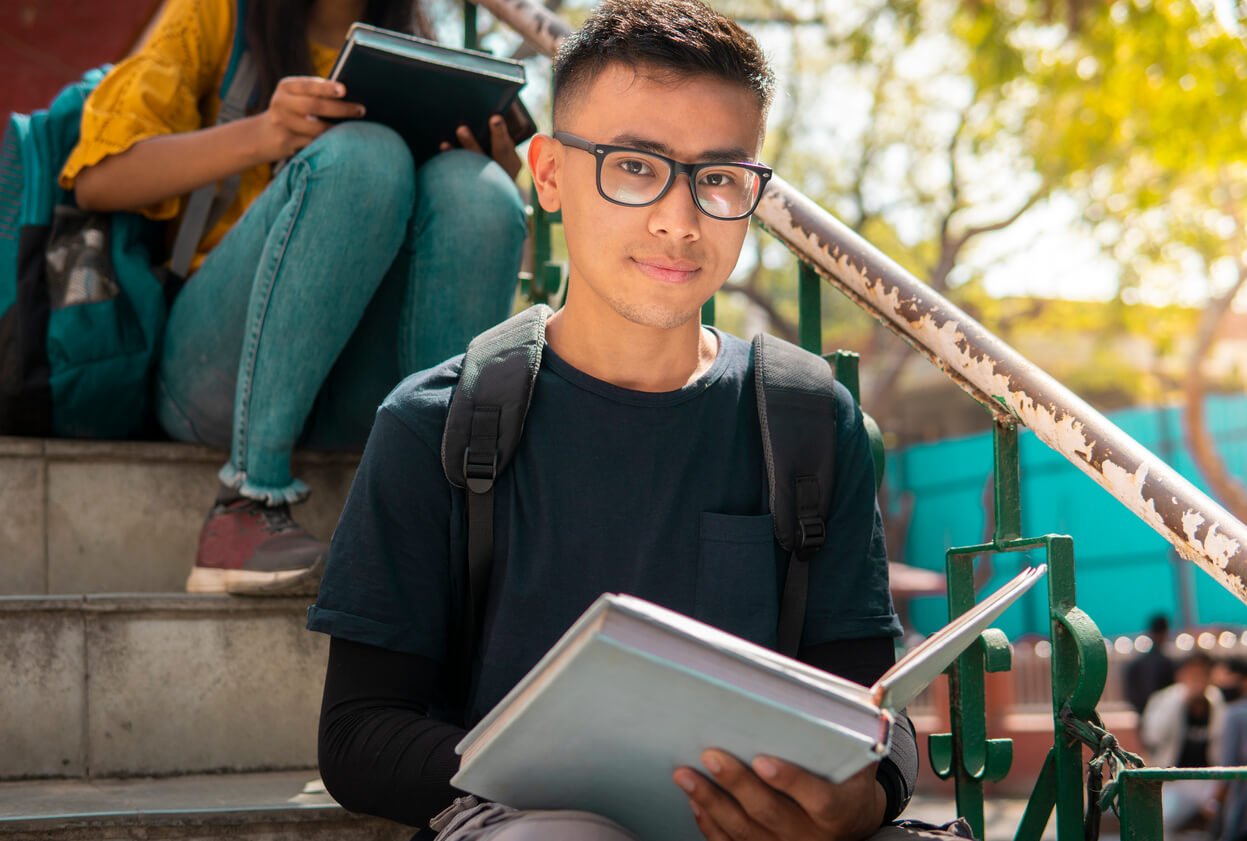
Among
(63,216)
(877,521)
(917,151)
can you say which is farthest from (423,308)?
(917,151)

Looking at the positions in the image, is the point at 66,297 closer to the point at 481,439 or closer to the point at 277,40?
the point at 277,40

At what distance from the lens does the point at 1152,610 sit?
15547 mm

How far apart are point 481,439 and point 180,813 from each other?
33.6 inches

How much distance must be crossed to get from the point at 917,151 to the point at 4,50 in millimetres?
12819

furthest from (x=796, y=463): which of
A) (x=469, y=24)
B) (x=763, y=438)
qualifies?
(x=469, y=24)

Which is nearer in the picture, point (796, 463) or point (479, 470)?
point (479, 470)

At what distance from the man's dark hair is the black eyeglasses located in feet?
0.46

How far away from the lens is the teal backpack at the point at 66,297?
2.50 metres

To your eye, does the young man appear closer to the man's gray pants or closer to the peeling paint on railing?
the man's gray pants

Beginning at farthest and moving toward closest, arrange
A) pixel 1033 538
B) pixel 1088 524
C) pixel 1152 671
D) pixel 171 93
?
1. pixel 1088 524
2. pixel 1152 671
3. pixel 171 93
4. pixel 1033 538

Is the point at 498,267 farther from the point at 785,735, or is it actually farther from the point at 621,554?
the point at 785,735

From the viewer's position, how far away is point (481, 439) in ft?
5.16

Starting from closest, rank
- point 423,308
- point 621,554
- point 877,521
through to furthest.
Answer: point 621,554 → point 877,521 → point 423,308

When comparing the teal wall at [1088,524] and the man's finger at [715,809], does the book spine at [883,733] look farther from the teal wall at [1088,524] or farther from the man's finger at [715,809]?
the teal wall at [1088,524]
